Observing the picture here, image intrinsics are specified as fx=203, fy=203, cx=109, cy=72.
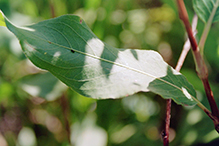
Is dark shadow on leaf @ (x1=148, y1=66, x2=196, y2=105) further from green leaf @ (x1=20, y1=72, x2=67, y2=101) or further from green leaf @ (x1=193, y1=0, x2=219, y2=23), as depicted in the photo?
green leaf @ (x1=20, y1=72, x2=67, y2=101)

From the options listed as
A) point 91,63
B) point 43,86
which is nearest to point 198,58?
point 91,63

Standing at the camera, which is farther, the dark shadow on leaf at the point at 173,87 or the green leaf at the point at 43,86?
the green leaf at the point at 43,86

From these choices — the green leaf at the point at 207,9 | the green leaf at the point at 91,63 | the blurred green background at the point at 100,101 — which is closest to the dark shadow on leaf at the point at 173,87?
the green leaf at the point at 91,63

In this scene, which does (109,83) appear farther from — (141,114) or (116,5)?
(116,5)

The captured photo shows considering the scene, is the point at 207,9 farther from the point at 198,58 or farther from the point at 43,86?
the point at 43,86

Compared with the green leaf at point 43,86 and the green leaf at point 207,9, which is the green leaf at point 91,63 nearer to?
the green leaf at point 207,9

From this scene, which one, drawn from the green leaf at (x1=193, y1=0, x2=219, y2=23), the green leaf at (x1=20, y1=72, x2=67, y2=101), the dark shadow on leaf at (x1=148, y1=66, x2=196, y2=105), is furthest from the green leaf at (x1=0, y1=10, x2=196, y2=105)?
the green leaf at (x1=20, y1=72, x2=67, y2=101)

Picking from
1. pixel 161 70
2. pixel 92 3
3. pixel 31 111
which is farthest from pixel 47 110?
pixel 161 70
